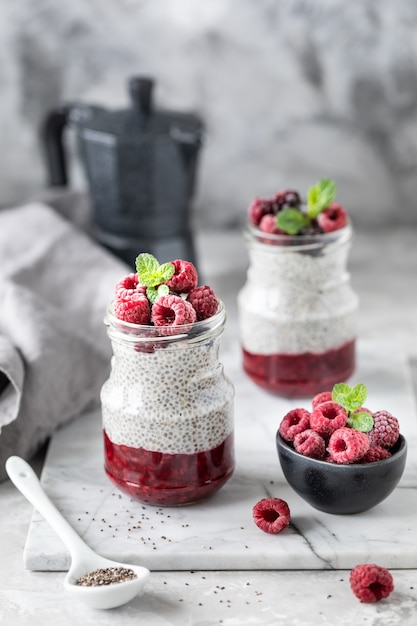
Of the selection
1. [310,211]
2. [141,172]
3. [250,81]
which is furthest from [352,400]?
[250,81]

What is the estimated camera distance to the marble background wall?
2.04 m

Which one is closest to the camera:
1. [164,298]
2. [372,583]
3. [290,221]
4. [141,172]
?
[372,583]

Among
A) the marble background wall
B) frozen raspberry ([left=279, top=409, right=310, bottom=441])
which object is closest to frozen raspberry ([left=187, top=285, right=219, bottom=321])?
frozen raspberry ([left=279, top=409, right=310, bottom=441])

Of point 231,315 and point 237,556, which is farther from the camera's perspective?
point 231,315

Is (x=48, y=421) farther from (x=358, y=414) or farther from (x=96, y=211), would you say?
(x=96, y=211)

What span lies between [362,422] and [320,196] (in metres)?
0.41

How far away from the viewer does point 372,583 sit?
1.03 meters

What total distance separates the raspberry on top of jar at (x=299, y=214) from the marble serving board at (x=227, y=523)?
28 centimetres

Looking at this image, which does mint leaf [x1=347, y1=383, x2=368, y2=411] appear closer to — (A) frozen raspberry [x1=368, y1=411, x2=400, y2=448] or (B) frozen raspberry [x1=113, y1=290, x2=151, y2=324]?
(A) frozen raspberry [x1=368, y1=411, x2=400, y2=448]

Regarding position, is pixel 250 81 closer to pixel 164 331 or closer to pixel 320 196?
pixel 320 196

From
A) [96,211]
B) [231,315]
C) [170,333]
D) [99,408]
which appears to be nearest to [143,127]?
[96,211]

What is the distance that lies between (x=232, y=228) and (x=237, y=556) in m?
1.25

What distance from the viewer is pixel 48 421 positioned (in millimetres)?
1382

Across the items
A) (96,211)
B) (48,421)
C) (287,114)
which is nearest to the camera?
(48,421)
